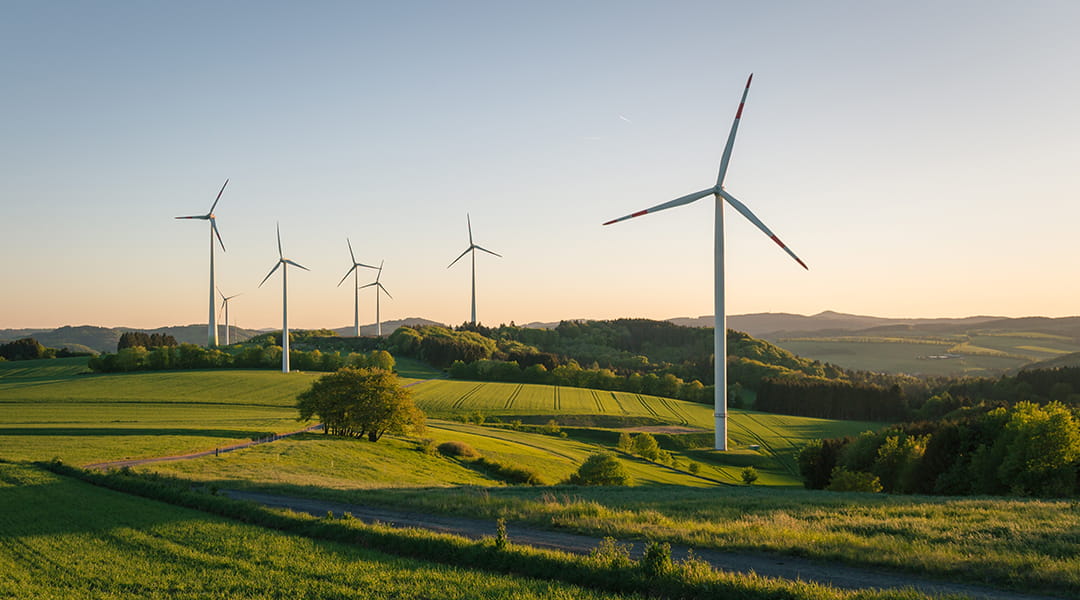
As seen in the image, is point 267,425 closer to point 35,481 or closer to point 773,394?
point 35,481

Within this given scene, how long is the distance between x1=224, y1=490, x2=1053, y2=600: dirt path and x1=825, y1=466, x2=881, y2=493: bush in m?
50.6

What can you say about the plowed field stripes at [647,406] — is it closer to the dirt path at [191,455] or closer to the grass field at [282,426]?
the grass field at [282,426]

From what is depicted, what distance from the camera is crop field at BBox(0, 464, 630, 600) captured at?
16422mm

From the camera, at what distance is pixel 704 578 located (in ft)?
51.4

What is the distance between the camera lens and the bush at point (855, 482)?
6419cm

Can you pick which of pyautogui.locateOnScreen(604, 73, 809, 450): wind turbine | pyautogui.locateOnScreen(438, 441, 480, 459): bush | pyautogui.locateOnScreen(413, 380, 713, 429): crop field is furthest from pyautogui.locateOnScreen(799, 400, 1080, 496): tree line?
pyautogui.locateOnScreen(413, 380, 713, 429): crop field

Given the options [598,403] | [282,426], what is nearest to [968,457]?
[282,426]

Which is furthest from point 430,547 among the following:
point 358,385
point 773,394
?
point 773,394

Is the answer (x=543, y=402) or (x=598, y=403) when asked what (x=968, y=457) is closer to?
(x=598, y=403)

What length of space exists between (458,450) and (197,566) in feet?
183

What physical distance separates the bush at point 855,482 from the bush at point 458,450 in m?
36.0

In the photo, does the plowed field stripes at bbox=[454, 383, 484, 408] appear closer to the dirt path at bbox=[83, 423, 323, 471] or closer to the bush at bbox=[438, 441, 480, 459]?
the dirt path at bbox=[83, 423, 323, 471]

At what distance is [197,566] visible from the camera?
62.9 ft

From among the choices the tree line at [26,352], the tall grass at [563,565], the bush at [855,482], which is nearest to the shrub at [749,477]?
the bush at [855,482]
